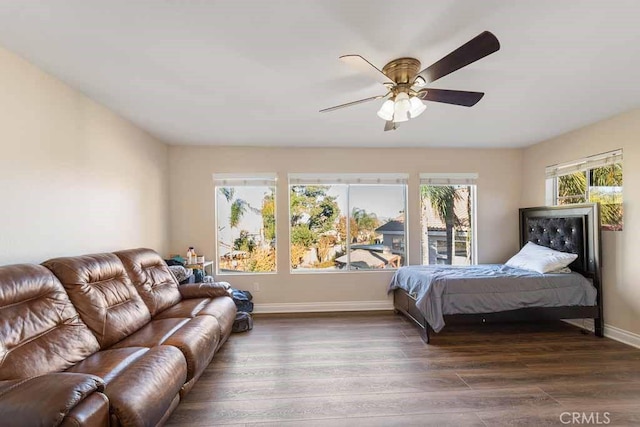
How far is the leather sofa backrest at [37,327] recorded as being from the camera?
1.44 metres

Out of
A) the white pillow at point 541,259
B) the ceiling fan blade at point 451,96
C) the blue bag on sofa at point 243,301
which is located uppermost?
the ceiling fan blade at point 451,96

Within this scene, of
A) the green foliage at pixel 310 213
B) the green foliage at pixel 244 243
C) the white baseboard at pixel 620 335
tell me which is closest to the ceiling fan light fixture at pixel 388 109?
the green foliage at pixel 310 213

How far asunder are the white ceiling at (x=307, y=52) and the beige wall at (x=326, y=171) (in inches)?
40.6

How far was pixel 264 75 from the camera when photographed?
2160 mm

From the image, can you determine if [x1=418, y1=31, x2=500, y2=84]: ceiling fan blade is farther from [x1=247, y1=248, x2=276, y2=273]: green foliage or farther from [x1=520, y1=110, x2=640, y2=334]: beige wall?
[x1=247, y1=248, x2=276, y2=273]: green foliage

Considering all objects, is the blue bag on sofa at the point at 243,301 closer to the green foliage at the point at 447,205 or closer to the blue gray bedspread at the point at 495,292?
the blue gray bedspread at the point at 495,292

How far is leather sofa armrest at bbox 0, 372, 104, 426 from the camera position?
1037mm

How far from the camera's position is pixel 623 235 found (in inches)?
120

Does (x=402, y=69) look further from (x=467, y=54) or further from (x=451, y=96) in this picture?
(x=467, y=54)

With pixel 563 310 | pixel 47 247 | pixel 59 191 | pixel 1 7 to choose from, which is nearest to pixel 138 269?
pixel 47 247

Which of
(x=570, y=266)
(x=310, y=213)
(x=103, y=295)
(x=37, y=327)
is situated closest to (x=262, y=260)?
(x=310, y=213)

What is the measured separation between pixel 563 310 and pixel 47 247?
15.4 ft

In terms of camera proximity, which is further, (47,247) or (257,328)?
(257,328)

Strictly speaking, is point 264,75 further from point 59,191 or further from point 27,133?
point 59,191
